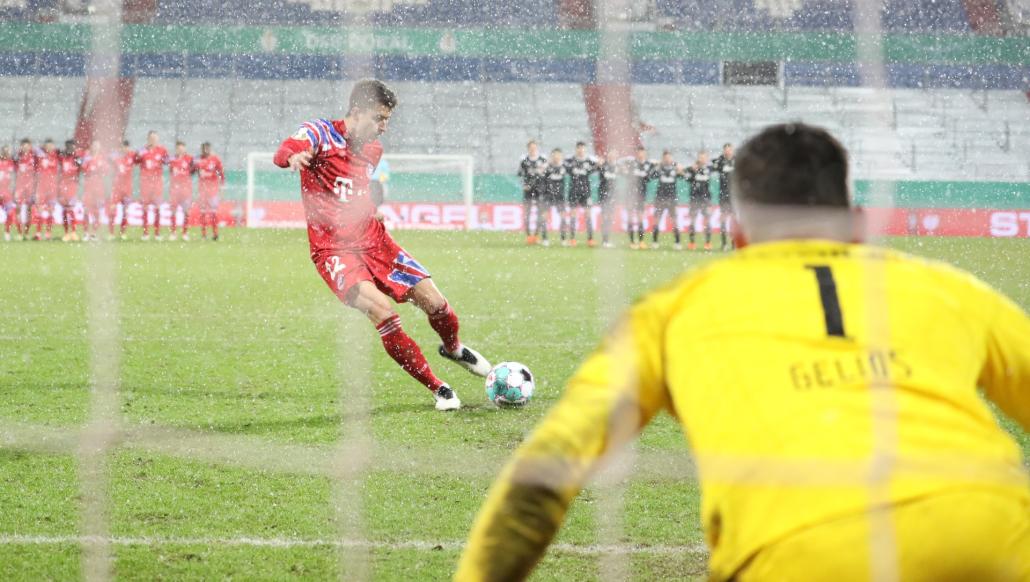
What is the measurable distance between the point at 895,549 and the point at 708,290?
0.44 m

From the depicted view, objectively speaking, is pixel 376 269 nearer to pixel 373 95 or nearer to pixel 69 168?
pixel 373 95

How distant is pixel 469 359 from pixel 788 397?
14.8 feet

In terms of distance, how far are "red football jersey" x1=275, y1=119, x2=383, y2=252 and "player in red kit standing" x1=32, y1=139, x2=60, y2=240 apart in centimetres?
1499

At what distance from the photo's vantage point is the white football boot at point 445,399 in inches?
228

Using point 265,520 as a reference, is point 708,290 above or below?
above

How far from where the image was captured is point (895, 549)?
158 cm

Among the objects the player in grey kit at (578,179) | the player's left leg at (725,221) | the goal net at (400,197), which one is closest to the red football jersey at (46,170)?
the goal net at (400,197)

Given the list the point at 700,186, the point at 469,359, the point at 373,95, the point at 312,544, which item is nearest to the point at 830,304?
the point at 312,544

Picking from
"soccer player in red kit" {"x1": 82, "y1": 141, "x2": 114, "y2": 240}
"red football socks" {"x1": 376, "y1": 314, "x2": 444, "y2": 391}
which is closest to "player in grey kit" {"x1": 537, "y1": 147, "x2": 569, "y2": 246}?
"soccer player in red kit" {"x1": 82, "y1": 141, "x2": 114, "y2": 240}

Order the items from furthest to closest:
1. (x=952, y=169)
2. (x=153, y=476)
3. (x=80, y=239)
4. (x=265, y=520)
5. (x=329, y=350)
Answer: (x=952, y=169), (x=80, y=239), (x=329, y=350), (x=153, y=476), (x=265, y=520)

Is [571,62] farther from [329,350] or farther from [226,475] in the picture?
[226,475]

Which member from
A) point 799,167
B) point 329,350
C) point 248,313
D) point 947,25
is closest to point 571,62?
point 947,25

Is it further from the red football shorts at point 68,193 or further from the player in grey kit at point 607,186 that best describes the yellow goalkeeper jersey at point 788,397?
the red football shorts at point 68,193

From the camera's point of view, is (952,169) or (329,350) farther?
(952,169)
